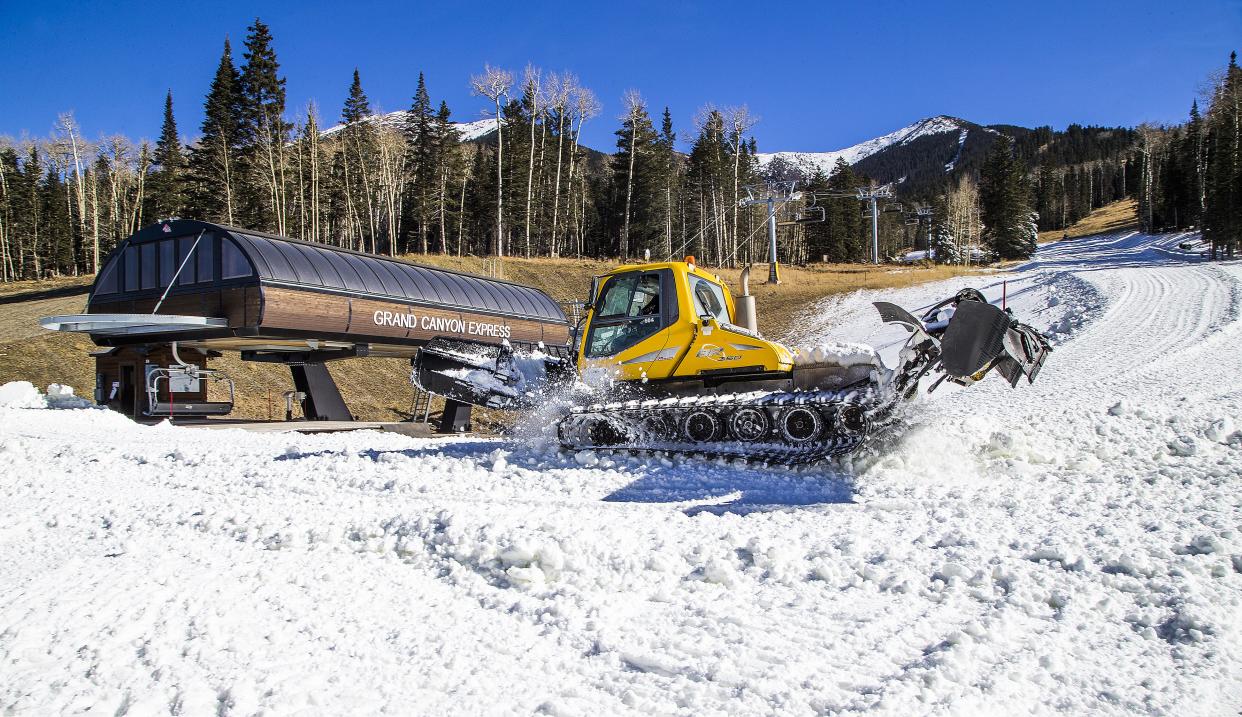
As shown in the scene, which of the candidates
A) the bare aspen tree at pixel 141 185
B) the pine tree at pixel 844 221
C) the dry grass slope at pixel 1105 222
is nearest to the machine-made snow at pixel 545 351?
the bare aspen tree at pixel 141 185

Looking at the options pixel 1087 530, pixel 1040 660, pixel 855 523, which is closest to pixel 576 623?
pixel 1040 660

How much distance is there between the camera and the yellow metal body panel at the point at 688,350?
25.3ft

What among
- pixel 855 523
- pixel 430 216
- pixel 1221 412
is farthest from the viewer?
pixel 430 216

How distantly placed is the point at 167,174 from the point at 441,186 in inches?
816

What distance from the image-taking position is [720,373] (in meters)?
7.80

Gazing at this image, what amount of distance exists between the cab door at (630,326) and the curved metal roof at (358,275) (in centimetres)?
833

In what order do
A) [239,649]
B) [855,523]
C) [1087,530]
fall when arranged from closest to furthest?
[239,649], [1087,530], [855,523]

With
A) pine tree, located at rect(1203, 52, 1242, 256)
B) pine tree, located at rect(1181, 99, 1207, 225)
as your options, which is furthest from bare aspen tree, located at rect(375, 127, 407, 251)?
pine tree, located at rect(1181, 99, 1207, 225)

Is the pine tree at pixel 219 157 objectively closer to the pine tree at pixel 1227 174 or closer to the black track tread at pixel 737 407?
the black track tread at pixel 737 407

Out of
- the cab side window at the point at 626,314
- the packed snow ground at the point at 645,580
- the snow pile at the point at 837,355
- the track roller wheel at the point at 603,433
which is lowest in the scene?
the packed snow ground at the point at 645,580

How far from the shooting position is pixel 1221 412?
8.09m

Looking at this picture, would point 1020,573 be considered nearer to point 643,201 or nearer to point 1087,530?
point 1087,530

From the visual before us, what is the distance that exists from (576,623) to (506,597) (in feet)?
1.74

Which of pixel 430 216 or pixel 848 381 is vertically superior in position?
pixel 430 216
